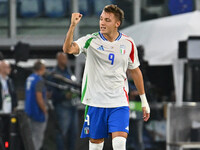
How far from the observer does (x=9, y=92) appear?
13570 millimetres

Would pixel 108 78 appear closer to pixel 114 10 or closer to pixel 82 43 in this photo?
pixel 82 43

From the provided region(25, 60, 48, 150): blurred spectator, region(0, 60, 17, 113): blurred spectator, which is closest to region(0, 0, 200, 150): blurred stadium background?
region(25, 60, 48, 150): blurred spectator

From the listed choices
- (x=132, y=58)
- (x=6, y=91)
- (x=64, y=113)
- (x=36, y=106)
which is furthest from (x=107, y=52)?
(x=64, y=113)

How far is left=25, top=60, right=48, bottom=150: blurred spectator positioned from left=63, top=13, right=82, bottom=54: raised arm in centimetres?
664

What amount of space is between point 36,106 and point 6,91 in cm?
126

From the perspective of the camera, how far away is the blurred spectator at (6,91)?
43.8 feet

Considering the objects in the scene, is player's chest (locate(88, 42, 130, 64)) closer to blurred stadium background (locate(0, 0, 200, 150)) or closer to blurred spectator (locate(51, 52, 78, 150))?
blurred stadium background (locate(0, 0, 200, 150))

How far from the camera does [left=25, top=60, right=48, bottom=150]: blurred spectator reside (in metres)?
14.7

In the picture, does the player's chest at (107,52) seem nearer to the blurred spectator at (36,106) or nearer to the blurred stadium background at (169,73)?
the blurred stadium background at (169,73)

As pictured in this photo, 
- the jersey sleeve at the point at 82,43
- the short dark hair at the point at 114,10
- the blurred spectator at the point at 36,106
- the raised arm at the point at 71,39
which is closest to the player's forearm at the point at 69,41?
the raised arm at the point at 71,39

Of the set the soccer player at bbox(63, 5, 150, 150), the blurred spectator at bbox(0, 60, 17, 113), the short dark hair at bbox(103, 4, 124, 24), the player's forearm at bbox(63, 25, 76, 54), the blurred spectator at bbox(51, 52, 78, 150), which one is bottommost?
the blurred spectator at bbox(51, 52, 78, 150)

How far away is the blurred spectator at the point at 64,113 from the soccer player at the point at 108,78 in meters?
6.18

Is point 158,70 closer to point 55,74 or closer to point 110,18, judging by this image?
Answer: point 55,74

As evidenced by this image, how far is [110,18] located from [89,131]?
1294mm
